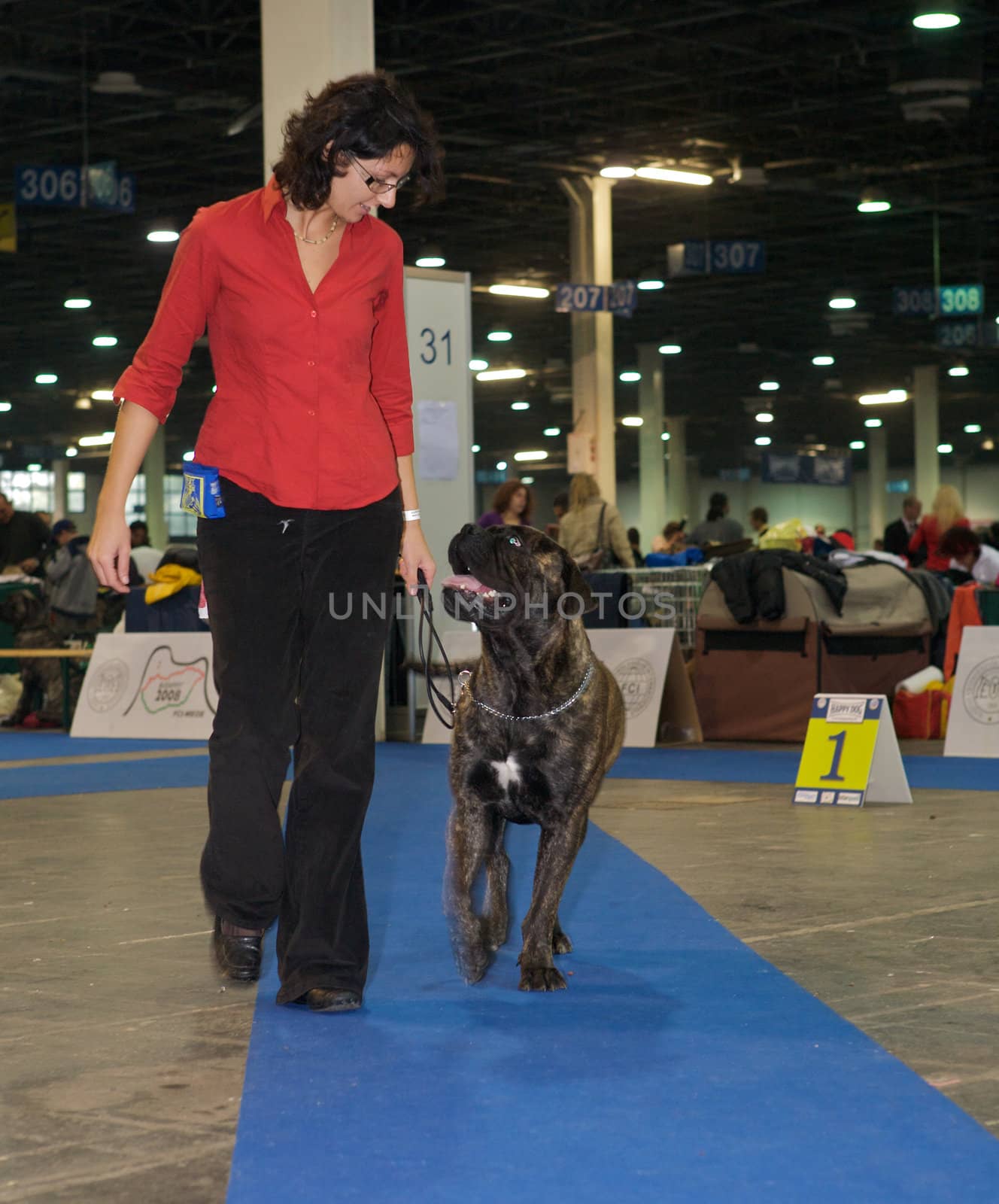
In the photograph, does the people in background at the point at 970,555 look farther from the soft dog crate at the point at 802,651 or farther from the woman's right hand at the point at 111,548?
the woman's right hand at the point at 111,548

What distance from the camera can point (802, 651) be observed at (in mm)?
8969

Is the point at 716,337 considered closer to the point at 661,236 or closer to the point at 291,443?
the point at 661,236

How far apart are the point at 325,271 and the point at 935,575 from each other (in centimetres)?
727

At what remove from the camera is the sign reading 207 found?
30.8 ft

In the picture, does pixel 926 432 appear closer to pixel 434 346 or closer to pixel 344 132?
pixel 434 346

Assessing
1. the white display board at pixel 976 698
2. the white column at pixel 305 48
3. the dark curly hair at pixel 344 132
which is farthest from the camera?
the white column at pixel 305 48

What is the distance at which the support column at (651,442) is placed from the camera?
29.0 meters

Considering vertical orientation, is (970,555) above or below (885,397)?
below

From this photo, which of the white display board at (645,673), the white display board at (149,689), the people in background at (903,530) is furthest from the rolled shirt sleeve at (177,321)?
the people in background at (903,530)

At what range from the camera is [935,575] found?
31.6 ft

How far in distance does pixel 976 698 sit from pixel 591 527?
3710 millimetres

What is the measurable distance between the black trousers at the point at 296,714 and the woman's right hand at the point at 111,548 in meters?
0.16

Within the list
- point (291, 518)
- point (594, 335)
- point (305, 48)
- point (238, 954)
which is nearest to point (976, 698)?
point (305, 48)

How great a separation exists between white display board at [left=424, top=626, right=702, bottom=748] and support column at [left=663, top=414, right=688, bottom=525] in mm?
29507
